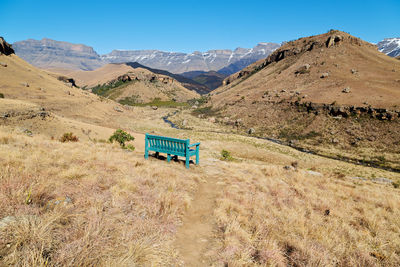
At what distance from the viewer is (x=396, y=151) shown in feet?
86.4

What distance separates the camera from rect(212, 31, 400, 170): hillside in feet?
99.9

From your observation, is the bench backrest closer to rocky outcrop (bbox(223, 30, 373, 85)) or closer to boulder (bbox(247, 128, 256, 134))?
boulder (bbox(247, 128, 256, 134))

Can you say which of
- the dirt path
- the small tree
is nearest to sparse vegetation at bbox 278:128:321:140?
the small tree

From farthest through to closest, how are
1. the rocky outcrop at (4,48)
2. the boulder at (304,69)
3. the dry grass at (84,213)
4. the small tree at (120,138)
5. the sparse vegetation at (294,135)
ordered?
the boulder at (304,69) < the rocky outcrop at (4,48) < the sparse vegetation at (294,135) < the small tree at (120,138) < the dry grass at (84,213)

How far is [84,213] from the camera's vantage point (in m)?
4.16

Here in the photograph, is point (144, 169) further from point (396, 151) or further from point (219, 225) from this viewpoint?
point (396, 151)

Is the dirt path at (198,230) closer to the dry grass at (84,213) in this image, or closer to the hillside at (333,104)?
the dry grass at (84,213)

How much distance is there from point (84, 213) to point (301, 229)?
5.11 m

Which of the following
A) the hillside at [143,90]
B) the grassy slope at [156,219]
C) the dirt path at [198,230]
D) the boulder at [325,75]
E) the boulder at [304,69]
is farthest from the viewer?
the hillside at [143,90]

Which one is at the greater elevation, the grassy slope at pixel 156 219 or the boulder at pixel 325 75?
the boulder at pixel 325 75

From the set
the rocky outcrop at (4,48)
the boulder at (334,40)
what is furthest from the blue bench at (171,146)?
the boulder at (334,40)

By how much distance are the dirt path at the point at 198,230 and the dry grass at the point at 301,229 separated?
27cm

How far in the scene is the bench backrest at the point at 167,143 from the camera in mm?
10062

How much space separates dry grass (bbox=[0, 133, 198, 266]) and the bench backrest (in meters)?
2.64
